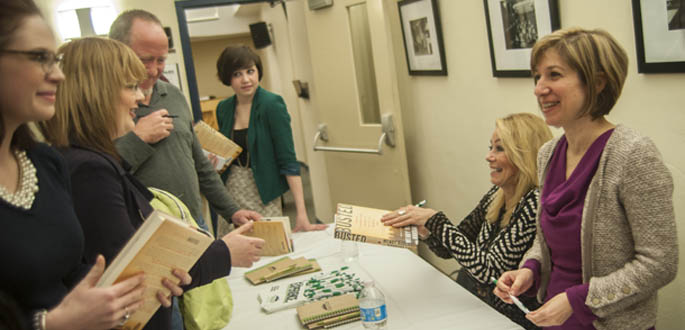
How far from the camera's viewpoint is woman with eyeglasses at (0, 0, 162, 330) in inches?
34.2

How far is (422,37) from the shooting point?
11.0 feet

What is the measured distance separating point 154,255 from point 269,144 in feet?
6.39

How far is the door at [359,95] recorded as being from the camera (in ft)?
11.1

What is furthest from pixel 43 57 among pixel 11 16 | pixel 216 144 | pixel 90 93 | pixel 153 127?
pixel 216 144

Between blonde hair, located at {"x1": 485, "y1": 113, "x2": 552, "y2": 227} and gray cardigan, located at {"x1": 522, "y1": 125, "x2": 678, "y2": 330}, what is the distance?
0.54 meters

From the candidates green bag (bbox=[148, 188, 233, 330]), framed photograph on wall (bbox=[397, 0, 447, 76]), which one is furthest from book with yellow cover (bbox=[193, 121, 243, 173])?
framed photograph on wall (bbox=[397, 0, 447, 76])

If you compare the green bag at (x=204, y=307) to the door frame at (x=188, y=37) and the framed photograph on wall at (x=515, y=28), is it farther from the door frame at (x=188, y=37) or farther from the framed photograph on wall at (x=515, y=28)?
the door frame at (x=188, y=37)

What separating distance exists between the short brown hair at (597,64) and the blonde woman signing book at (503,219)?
0.49 meters

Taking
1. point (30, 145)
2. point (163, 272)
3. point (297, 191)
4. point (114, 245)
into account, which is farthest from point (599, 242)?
point (297, 191)

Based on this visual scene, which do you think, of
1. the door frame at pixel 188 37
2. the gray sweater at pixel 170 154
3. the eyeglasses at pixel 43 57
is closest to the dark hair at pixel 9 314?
the eyeglasses at pixel 43 57

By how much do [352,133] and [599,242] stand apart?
8.85ft

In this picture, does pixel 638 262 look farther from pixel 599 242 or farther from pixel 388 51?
pixel 388 51

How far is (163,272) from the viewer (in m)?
1.14

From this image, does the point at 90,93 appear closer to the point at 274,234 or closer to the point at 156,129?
the point at 156,129
